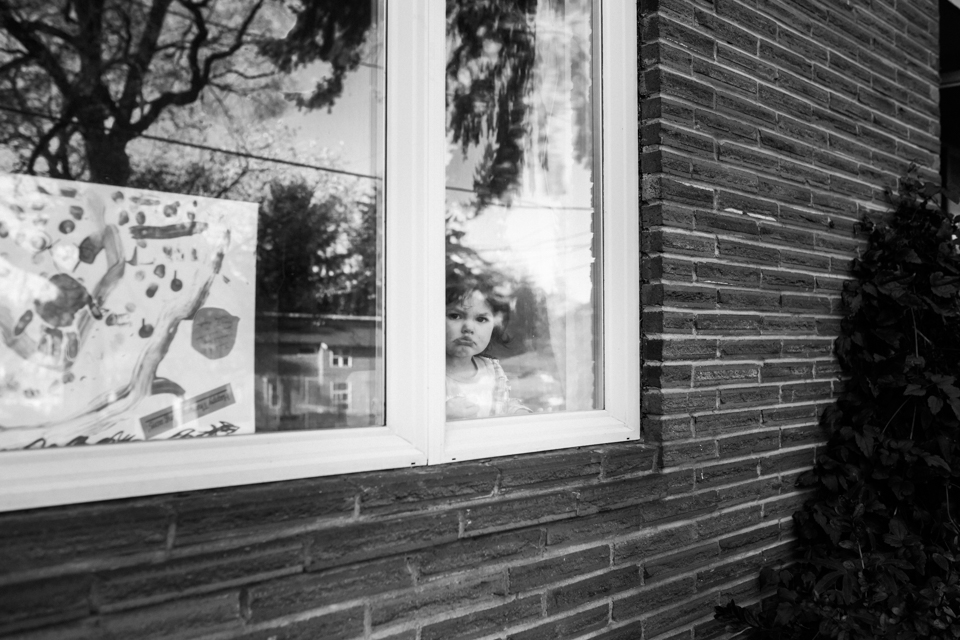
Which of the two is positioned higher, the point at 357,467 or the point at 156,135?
the point at 156,135

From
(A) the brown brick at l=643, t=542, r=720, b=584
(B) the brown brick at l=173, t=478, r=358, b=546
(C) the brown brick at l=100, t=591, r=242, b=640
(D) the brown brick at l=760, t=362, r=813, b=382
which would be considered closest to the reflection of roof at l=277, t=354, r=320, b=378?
(B) the brown brick at l=173, t=478, r=358, b=546

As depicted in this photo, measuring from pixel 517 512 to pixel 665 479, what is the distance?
63 cm

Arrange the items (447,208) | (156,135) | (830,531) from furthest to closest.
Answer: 1. (830,531)
2. (447,208)
3. (156,135)

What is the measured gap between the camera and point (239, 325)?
1759 mm

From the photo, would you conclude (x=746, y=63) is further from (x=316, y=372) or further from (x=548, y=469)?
(x=316, y=372)

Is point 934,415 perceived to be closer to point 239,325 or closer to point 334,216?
point 334,216

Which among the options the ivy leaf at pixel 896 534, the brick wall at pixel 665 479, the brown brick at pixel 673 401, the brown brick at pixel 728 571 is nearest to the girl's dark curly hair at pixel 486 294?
the brick wall at pixel 665 479

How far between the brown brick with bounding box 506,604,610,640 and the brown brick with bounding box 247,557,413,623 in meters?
0.42

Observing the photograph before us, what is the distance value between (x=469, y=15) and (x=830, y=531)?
2.25 meters

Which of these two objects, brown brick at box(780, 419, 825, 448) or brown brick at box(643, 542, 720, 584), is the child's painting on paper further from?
brown brick at box(780, 419, 825, 448)

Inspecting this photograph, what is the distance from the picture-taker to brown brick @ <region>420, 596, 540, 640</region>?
73.7 inches

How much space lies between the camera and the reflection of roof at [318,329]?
1.80 meters

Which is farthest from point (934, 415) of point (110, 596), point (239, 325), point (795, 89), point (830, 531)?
point (110, 596)

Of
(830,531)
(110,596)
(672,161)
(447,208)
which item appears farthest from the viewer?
(830,531)
